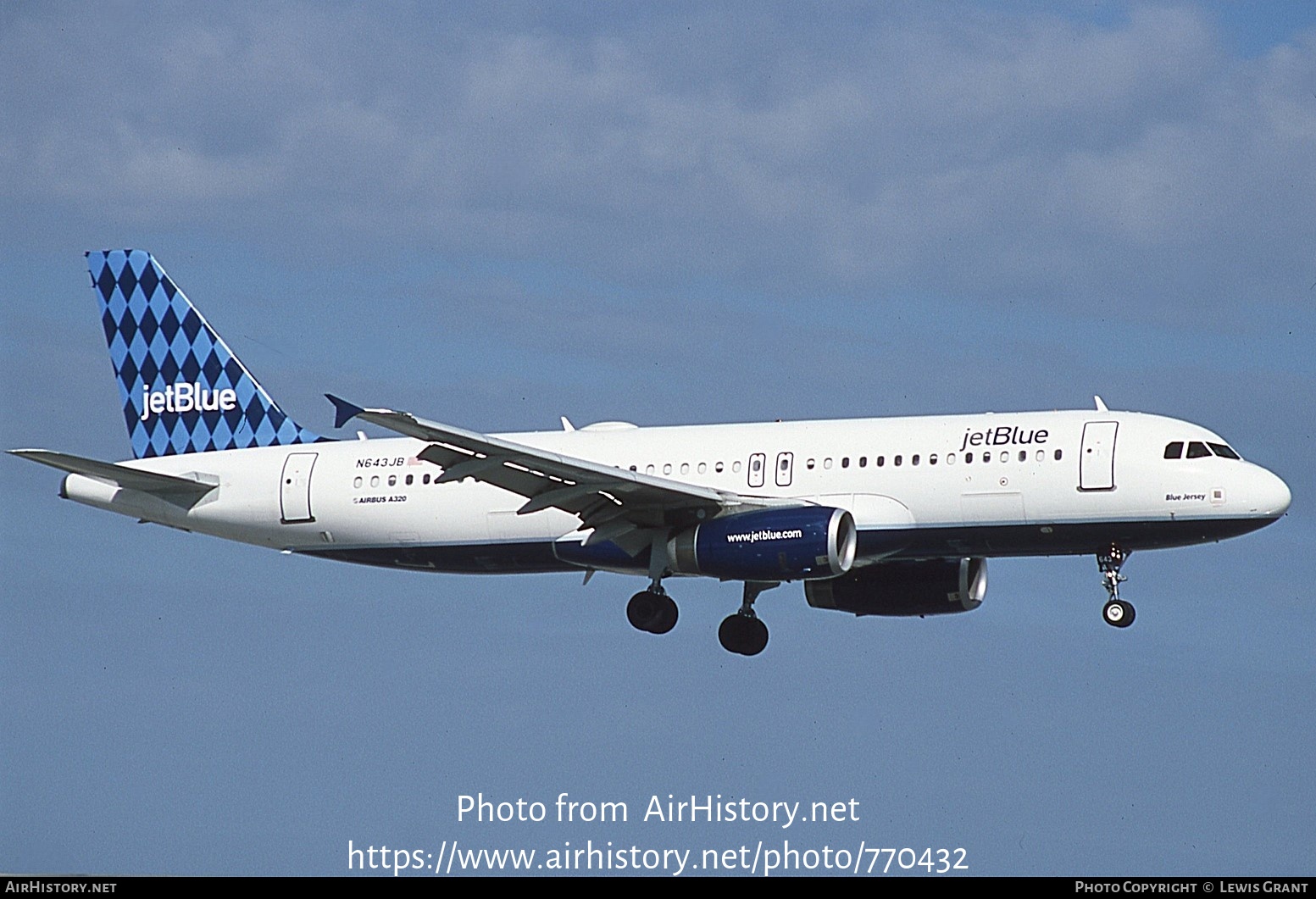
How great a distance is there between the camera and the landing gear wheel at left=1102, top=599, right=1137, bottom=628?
47719mm

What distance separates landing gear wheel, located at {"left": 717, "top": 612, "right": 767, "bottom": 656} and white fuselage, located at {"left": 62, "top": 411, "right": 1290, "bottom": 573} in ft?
15.0

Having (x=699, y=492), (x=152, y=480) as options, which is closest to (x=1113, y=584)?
(x=699, y=492)

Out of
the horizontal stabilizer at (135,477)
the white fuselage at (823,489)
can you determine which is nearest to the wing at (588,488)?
the white fuselage at (823,489)

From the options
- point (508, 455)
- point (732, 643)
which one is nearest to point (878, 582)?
point (732, 643)

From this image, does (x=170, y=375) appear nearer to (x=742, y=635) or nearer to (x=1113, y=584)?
(x=742, y=635)

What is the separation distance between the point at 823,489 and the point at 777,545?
259 centimetres

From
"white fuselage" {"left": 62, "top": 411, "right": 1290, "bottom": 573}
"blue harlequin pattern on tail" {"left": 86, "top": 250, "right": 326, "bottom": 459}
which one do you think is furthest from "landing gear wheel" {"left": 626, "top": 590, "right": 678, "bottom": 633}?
"blue harlequin pattern on tail" {"left": 86, "top": 250, "right": 326, "bottom": 459}

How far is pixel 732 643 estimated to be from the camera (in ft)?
180

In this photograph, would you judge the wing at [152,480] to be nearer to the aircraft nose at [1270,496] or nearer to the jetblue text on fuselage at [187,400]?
the jetblue text on fuselage at [187,400]

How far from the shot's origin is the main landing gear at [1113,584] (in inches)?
1881

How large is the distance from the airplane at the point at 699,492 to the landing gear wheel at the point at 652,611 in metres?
0.05

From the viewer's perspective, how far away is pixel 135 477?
175 feet

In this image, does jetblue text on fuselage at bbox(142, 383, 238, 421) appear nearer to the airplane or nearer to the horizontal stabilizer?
the airplane

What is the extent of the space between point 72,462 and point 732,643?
15.9 meters
